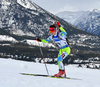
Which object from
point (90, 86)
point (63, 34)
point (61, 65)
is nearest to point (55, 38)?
point (63, 34)

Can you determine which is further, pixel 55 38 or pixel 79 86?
pixel 55 38

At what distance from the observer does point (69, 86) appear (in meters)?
6.70

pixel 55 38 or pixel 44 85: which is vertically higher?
pixel 55 38

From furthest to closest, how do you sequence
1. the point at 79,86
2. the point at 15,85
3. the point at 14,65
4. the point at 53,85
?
the point at 14,65
the point at 79,86
the point at 53,85
the point at 15,85

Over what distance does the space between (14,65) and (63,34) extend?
19.6ft

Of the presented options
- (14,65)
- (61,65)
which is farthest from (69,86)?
(14,65)

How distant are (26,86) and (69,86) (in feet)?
6.38

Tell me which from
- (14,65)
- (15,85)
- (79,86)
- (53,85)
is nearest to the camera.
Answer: (15,85)

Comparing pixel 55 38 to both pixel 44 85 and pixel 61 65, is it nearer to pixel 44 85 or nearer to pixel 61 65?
pixel 61 65

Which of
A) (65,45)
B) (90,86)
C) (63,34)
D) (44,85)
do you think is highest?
(63,34)

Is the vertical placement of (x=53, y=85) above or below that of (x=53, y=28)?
below

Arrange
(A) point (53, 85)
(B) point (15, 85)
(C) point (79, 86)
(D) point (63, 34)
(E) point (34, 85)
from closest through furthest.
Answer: (B) point (15, 85)
(E) point (34, 85)
(A) point (53, 85)
(C) point (79, 86)
(D) point (63, 34)

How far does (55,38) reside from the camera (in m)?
10.3

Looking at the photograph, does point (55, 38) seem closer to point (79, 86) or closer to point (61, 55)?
point (61, 55)
